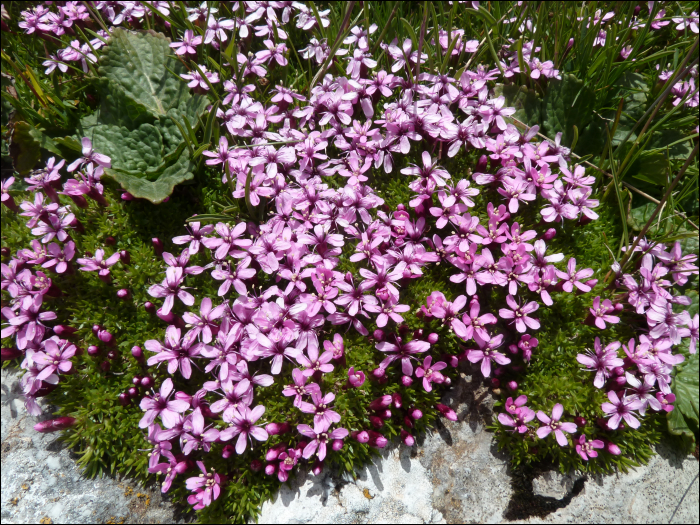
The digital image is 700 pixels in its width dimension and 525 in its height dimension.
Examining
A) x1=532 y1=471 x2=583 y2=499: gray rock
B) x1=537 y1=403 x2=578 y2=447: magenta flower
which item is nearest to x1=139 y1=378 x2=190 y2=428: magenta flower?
x1=537 y1=403 x2=578 y2=447: magenta flower

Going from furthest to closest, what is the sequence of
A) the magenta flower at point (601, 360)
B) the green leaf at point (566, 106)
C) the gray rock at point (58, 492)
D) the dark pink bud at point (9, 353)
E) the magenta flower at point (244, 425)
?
the green leaf at point (566, 106) < the dark pink bud at point (9, 353) < the gray rock at point (58, 492) < the magenta flower at point (601, 360) < the magenta flower at point (244, 425)

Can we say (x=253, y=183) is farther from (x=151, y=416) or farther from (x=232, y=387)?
(x=151, y=416)

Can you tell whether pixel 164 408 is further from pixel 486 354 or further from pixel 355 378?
pixel 486 354

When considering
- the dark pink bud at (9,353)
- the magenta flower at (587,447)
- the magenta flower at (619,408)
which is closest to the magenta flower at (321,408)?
the magenta flower at (587,447)

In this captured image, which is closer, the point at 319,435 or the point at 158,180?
the point at 319,435

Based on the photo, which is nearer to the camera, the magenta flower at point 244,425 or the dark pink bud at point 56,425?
the magenta flower at point 244,425

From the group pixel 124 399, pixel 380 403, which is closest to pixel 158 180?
pixel 124 399

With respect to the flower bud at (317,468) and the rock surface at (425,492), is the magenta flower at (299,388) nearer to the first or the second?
the flower bud at (317,468)
